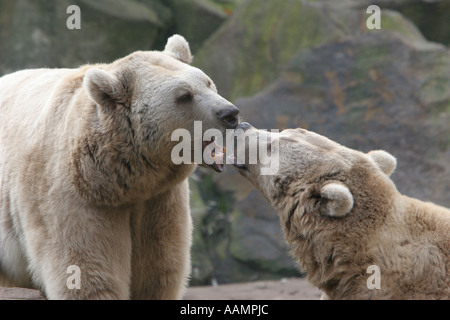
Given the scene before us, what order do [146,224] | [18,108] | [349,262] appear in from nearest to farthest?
Answer: [349,262]
[146,224]
[18,108]

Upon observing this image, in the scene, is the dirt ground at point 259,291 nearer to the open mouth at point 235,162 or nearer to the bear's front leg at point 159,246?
the bear's front leg at point 159,246

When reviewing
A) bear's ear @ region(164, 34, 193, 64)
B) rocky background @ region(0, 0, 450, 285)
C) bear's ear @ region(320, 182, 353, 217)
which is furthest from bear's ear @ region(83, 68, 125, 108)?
rocky background @ region(0, 0, 450, 285)

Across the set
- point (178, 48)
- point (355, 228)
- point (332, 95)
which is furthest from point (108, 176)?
point (332, 95)

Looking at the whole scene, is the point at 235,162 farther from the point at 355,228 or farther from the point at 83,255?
the point at 83,255

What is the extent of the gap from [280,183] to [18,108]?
2.82 metres

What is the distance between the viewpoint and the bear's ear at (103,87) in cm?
545

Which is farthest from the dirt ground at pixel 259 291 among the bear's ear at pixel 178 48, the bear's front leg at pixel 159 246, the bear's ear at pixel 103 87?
the bear's ear at pixel 103 87

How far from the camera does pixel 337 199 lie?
4.93 meters

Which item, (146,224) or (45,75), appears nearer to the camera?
(146,224)

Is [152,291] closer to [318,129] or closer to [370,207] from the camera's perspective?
[370,207]

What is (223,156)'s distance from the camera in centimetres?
575

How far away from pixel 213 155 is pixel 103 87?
44.3 inches

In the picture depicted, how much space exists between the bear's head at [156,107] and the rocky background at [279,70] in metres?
5.63

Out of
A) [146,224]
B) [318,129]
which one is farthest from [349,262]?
[318,129]
